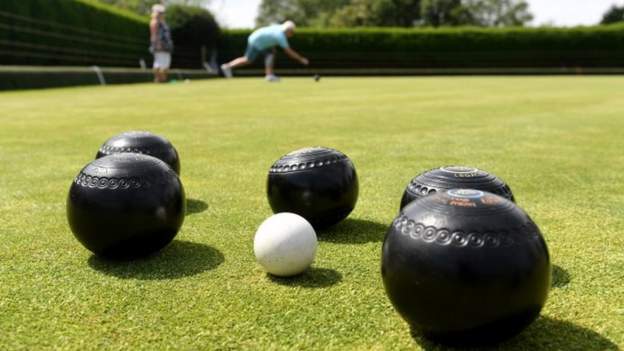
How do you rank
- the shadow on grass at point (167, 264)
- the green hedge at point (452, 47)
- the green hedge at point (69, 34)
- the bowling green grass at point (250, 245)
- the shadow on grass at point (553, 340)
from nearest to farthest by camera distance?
the shadow on grass at point (553, 340), the bowling green grass at point (250, 245), the shadow on grass at point (167, 264), the green hedge at point (69, 34), the green hedge at point (452, 47)

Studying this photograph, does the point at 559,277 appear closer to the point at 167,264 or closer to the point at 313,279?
the point at 313,279

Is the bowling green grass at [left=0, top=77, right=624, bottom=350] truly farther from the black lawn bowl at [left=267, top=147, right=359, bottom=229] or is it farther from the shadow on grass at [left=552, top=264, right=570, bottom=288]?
the black lawn bowl at [left=267, top=147, right=359, bottom=229]

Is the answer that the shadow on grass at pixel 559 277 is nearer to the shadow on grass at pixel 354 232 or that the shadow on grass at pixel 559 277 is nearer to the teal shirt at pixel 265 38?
the shadow on grass at pixel 354 232

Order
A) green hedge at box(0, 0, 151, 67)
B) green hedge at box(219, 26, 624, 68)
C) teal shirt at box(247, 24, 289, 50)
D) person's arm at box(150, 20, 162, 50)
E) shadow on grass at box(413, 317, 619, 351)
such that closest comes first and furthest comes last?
shadow on grass at box(413, 317, 619, 351) < green hedge at box(0, 0, 151, 67) < person's arm at box(150, 20, 162, 50) < teal shirt at box(247, 24, 289, 50) < green hedge at box(219, 26, 624, 68)

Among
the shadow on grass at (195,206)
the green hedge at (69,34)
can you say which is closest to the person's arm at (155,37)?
the green hedge at (69,34)

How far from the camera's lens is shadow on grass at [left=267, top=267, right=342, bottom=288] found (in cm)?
337

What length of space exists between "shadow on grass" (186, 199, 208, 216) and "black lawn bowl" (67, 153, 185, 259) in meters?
1.19

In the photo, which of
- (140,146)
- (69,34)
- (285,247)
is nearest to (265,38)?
(69,34)

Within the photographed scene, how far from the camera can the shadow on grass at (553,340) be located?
2588 mm

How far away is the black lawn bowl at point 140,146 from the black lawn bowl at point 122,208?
1.22 metres

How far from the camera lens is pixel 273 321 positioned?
287cm

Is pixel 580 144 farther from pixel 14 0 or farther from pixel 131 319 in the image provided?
pixel 14 0

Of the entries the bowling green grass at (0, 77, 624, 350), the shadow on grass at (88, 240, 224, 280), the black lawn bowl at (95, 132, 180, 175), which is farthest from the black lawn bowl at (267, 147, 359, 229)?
the black lawn bowl at (95, 132, 180, 175)

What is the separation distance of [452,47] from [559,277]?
4282cm
